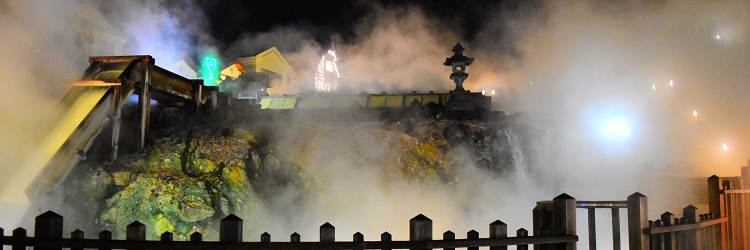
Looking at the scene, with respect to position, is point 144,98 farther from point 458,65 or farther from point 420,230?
point 420,230

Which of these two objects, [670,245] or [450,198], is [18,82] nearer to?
[450,198]

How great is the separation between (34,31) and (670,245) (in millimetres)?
15114

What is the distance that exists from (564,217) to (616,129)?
2716 cm

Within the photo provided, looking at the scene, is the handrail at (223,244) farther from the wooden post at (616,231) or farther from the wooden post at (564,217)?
the wooden post at (616,231)

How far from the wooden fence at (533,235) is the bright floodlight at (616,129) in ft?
72.3

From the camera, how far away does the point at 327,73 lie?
121 ft

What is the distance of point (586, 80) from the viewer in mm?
29109

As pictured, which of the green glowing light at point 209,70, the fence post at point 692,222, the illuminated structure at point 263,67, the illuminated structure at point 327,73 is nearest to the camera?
the fence post at point 692,222

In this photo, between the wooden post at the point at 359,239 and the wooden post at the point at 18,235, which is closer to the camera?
the wooden post at the point at 359,239

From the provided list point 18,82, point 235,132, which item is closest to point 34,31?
point 18,82

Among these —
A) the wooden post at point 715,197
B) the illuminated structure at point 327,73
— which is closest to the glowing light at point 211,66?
the illuminated structure at point 327,73

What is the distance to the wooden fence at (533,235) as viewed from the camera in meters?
3.10

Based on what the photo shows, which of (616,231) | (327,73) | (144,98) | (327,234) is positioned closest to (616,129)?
(327,73)

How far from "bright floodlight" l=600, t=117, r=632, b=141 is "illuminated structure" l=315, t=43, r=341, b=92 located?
1773 cm
